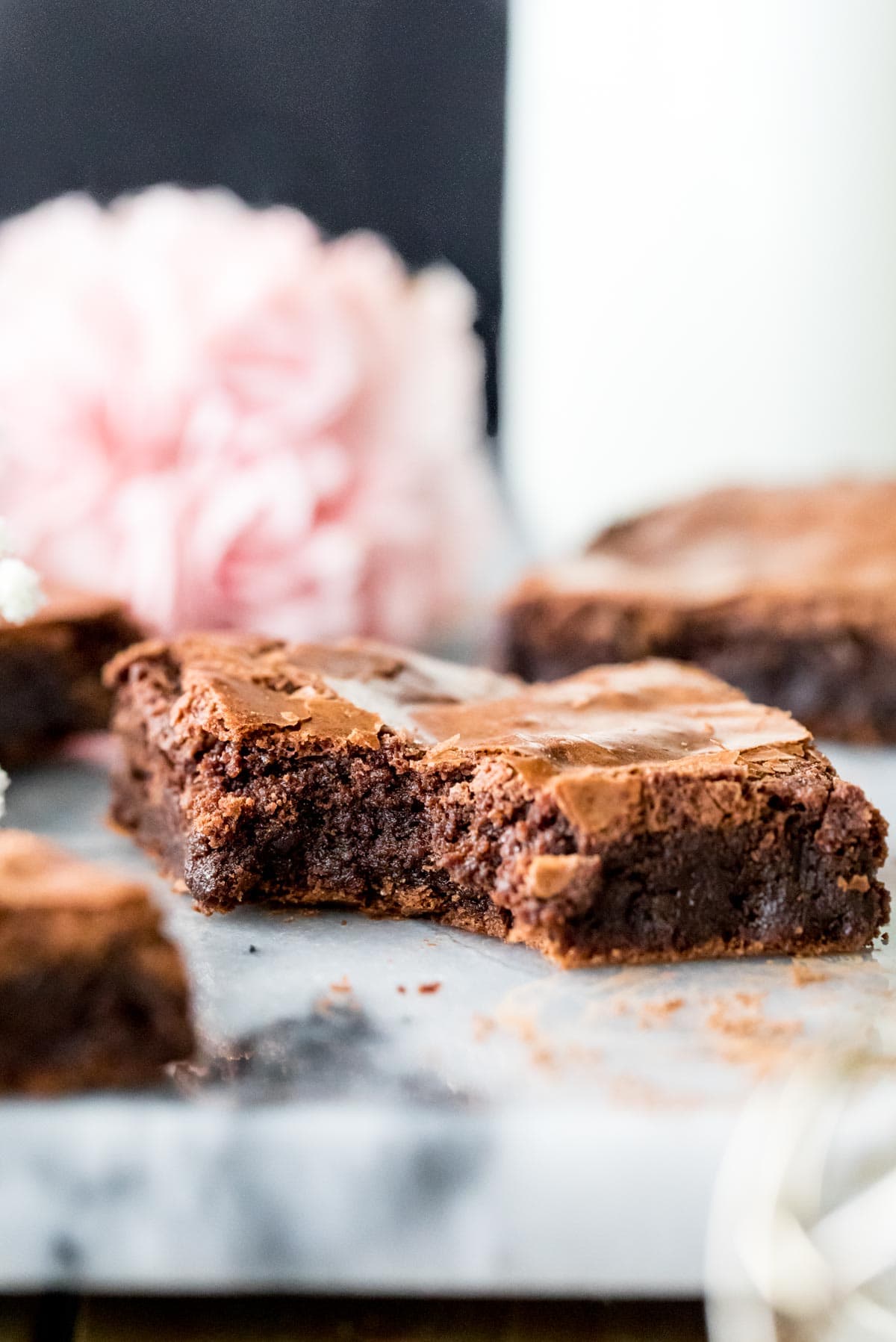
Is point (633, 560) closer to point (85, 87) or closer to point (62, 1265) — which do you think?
point (85, 87)

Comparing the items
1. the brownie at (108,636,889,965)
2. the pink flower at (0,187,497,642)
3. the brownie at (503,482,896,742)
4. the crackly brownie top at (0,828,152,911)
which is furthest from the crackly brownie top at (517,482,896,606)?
the crackly brownie top at (0,828,152,911)

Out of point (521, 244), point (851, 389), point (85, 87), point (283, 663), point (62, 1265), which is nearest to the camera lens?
point (62, 1265)

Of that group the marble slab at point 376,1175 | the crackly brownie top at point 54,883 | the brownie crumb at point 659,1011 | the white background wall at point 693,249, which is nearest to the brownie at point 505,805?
the brownie crumb at point 659,1011

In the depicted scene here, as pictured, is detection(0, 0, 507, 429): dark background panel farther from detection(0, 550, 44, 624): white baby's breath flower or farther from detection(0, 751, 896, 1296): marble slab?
detection(0, 751, 896, 1296): marble slab

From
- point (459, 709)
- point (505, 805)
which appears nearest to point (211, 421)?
point (459, 709)

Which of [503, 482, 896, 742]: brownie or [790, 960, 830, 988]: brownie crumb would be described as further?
[503, 482, 896, 742]: brownie

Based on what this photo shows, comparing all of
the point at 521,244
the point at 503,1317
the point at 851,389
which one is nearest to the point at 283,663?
the point at 503,1317
